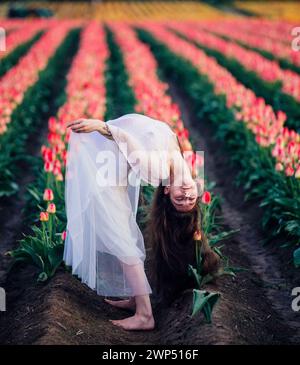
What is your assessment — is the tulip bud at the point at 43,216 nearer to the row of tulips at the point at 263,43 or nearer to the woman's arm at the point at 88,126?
the woman's arm at the point at 88,126

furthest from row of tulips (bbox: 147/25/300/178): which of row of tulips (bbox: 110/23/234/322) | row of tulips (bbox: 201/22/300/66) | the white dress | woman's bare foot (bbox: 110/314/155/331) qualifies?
row of tulips (bbox: 201/22/300/66)

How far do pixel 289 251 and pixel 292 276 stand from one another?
438 millimetres

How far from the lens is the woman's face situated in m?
4.70

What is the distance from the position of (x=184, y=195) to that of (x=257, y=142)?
12.0ft

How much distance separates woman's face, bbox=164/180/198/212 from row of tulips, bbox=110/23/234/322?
0.27 metres

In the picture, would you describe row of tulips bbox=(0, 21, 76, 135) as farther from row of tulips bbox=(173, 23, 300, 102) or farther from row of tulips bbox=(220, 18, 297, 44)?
row of tulips bbox=(220, 18, 297, 44)

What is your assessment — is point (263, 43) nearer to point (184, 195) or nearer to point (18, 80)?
point (18, 80)

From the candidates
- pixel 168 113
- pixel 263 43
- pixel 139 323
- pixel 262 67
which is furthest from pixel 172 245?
pixel 263 43

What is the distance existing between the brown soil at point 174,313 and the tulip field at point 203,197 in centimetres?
1

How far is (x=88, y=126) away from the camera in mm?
4699

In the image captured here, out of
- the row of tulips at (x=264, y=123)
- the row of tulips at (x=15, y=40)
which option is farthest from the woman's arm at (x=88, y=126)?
the row of tulips at (x=15, y=40)

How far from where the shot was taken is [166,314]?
16.8ft

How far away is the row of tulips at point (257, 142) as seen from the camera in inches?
265
